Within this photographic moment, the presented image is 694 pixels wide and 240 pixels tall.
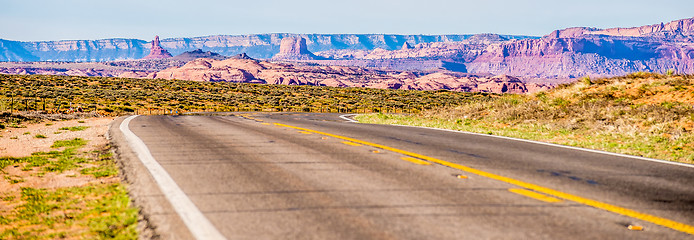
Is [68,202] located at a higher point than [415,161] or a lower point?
lower

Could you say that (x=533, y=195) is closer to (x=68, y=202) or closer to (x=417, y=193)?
(x=417, y=193)

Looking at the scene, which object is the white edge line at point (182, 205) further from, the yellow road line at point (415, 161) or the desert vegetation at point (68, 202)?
the yellow road line at point (415, 161)

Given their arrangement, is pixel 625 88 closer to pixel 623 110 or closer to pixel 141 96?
pixel 623 110

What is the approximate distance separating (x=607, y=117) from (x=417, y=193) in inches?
437

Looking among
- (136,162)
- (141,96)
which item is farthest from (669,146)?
(141,96)

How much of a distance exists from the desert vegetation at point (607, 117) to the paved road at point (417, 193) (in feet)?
8.06

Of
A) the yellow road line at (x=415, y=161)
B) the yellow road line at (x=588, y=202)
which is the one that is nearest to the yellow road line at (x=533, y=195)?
the yellow road line at (x=588, y=202)

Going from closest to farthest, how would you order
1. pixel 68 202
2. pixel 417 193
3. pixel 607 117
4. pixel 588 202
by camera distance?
pixel 588 202 < pixel 417 193 < pixel 68 202 < pixel 607 117

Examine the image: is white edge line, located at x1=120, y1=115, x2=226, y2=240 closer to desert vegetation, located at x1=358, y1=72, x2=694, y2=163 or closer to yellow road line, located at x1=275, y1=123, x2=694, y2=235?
yellow road line, located at x1=275, y1=123, x2=694, y2=235

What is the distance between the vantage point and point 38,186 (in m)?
7.30

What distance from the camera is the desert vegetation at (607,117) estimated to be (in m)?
10.1

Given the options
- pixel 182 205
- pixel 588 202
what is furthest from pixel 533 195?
pixel 182 205

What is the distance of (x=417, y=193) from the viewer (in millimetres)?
5309

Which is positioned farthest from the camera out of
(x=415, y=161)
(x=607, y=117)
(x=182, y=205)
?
(x=607, y=117)
